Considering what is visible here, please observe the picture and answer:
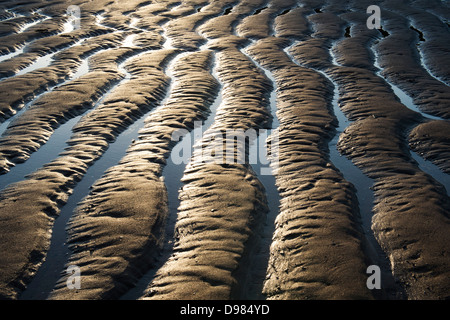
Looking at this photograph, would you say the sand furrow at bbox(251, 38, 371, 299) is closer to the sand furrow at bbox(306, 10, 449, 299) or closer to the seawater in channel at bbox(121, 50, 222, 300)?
the sand furrow at bbox(306, 10, 449, 299)

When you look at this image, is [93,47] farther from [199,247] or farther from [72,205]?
[199,247]

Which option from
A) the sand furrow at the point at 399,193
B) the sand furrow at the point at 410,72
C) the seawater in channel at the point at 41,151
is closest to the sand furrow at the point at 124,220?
the seawater in channel at the point at 41,151

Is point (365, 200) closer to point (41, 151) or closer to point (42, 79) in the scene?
point (41, 151)

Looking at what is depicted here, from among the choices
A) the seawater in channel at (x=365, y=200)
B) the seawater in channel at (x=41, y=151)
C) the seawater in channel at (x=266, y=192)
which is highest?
the seawater in channel at (x=41, y=151)

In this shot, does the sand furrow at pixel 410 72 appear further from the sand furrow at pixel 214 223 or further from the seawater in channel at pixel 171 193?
the seawater in channel at pixel 171 193

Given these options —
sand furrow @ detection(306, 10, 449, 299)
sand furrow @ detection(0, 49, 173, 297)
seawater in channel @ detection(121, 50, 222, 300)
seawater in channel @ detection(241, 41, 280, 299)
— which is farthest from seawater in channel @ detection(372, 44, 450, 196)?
sand furrow @ detection(0, 49, 173, 297)

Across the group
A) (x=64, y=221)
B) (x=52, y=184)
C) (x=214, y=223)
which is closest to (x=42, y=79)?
(x=52, y=184)

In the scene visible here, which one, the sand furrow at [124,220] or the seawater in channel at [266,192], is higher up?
the sand furrow at [124,220]
